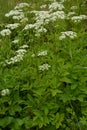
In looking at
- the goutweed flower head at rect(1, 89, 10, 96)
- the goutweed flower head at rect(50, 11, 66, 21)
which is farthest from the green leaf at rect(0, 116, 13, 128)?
the goutweed flower head at rect(50, 11, 66, 21)

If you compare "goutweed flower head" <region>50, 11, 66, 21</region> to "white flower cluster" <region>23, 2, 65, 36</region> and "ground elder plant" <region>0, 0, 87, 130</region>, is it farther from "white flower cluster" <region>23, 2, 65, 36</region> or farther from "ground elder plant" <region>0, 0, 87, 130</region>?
"ground elder plant" <region>0, 0, 87, 130</region>

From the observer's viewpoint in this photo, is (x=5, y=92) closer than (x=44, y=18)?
Result: Yes

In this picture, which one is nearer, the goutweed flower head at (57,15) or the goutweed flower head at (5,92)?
the goutweed flower head at (5,92)

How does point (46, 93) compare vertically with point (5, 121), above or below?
above

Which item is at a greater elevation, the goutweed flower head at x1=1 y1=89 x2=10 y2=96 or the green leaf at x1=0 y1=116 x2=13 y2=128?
the goutweed flower head at x1=1 y1=89 x2=10 y2=96

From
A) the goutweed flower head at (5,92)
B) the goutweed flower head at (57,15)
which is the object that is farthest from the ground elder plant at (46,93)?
the goutweed flower head at (57,15)

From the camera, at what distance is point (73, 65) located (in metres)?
Answer: 5.41

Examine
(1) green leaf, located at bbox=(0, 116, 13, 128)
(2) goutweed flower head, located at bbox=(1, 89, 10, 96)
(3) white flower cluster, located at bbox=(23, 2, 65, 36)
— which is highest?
(3) white flower cluster, located at bbox=(23, 2, 65, 36)

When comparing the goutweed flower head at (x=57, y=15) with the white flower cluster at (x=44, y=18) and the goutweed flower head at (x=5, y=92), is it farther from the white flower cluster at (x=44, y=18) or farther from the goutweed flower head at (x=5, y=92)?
the goutweed flower head at (x=5, y=92)

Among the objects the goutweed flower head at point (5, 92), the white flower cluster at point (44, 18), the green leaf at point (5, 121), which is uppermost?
the white flower cluster at point (44, 18)

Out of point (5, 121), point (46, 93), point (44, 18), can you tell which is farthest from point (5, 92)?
point (44, 18)

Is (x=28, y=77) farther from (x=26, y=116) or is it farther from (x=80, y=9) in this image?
(x=80, y=9)

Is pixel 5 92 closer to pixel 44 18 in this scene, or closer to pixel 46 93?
pixel 46 93

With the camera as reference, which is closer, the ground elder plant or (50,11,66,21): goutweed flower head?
the ground elder plant
